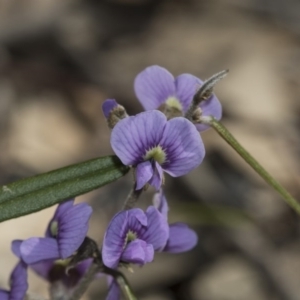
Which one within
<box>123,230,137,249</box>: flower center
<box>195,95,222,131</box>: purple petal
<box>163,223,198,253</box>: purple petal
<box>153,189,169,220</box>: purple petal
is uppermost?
<box>195,95,222,131</box>: purple petal

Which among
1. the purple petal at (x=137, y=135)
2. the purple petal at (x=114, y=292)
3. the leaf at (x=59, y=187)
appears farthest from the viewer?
the purple petal at (x=114, y=292)

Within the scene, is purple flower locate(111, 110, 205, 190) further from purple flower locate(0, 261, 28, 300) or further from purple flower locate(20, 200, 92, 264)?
purple flower locate(0, 261, 28, 300)

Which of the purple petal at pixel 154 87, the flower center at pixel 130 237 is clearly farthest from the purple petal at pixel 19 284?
the purple petal at pixel 154 87

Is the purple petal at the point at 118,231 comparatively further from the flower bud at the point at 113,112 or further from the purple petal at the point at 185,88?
the purple petal at the point at 185,88

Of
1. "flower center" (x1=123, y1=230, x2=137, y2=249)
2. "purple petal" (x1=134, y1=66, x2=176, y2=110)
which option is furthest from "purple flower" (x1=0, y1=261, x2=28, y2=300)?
"purple petal" (x1=134, y1=66, x2=176, y2=110)

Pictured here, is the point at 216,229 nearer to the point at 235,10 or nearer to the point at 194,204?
the point at 194,204

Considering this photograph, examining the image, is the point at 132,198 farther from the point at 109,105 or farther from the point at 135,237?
the point at 109,105
